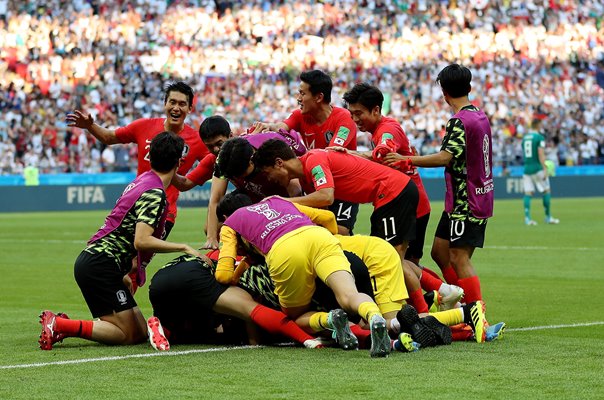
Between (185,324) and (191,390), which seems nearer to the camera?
(191,390)

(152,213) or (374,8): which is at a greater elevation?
(374,8)

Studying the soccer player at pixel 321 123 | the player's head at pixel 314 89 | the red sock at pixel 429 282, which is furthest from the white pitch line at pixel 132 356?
the player's head at pixel 314 89

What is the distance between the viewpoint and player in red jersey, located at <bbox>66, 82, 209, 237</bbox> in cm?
1112

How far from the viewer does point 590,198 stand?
41.6m

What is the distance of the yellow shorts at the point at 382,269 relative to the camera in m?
8.50

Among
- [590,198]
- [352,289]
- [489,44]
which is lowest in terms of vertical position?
[590,198]

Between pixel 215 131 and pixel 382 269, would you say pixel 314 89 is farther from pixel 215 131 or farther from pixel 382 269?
pixel 382 269

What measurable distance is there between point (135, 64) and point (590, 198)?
17.9 metres

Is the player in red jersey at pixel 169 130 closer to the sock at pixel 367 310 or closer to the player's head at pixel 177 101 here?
the player's head at pixel 177 101

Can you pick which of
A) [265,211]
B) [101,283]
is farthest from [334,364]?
[101,283]

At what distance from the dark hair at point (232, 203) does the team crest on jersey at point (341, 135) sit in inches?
78.1

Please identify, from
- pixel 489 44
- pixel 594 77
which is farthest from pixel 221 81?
pixel 594 77

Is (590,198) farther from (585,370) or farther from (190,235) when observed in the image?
(585,370)

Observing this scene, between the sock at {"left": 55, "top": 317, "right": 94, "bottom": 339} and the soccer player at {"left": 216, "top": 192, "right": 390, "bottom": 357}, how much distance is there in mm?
1104
